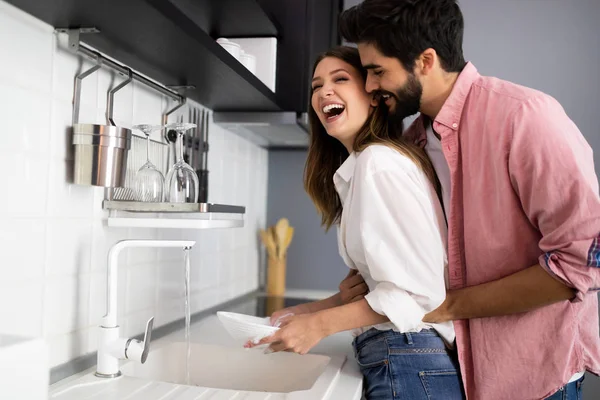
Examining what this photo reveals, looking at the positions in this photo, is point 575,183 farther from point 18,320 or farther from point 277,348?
point 18,320

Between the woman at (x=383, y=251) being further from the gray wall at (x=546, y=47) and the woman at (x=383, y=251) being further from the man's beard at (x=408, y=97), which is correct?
the gray wall at (x=546, y=47)

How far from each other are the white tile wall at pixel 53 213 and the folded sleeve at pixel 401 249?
0.58 m

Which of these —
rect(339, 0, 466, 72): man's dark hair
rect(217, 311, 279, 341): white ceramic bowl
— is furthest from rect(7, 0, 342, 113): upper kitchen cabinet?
rect(217, 311, 279, 341): white ceramic bowl

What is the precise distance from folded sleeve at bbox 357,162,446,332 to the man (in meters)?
0.11

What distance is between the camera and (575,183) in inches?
37.8

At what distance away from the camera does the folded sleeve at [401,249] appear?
39.4 inches

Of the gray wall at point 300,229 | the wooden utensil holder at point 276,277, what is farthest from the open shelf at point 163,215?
the gray wall at point 300,229

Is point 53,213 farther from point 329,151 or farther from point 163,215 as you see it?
point 329,151

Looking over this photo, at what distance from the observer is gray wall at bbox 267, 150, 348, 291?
2543 mm

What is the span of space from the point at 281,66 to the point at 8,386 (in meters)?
1.44

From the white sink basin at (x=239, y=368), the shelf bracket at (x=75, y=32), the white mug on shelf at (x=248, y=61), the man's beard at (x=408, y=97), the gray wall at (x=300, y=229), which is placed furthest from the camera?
the gray wall at (x=300, y=229)

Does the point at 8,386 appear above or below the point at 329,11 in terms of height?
below

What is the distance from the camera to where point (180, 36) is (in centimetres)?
106

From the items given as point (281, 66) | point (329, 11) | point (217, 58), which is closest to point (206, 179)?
point (281, 66)
